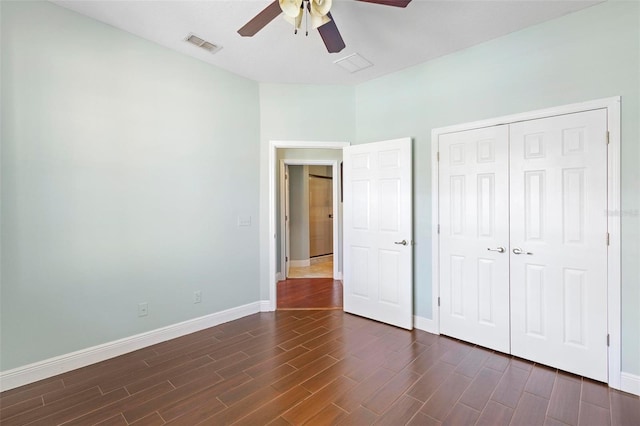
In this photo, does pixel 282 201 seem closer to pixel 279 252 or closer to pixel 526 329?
pixel 279 252

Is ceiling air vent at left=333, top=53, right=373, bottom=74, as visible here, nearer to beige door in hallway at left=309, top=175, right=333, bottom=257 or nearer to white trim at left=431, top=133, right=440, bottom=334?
white trim at left=431, top=133, right=440, bottom=334

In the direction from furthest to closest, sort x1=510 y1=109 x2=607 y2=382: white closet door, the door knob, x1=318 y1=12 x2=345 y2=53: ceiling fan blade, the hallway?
the hallway
the door knob
x1=510 y1=109 x2=607 y2=382: white closet door
x1=318 y1=12 x2=345 y2=53: ceiling fan blade

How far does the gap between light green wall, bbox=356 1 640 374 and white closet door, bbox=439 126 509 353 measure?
0.19m

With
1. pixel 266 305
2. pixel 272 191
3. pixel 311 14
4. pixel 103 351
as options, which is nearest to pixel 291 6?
pixel 311 14

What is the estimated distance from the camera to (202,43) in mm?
2924

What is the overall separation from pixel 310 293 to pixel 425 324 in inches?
75.0

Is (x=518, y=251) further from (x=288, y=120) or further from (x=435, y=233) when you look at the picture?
(x=288, y=120)

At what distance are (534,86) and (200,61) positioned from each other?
3.41 m

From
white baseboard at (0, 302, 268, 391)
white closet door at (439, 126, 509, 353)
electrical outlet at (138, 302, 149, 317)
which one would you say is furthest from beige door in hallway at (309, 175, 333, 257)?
electrical outlet at (138, 302, 149, 317)

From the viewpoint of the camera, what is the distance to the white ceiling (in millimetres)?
2350

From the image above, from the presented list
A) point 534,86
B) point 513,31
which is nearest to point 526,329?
point 534,86

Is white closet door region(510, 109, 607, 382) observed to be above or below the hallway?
above

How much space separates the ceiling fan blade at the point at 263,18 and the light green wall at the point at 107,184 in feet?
4.64

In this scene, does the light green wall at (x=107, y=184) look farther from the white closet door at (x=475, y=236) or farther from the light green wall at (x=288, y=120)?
the white closet door at (x=475, y=236)
